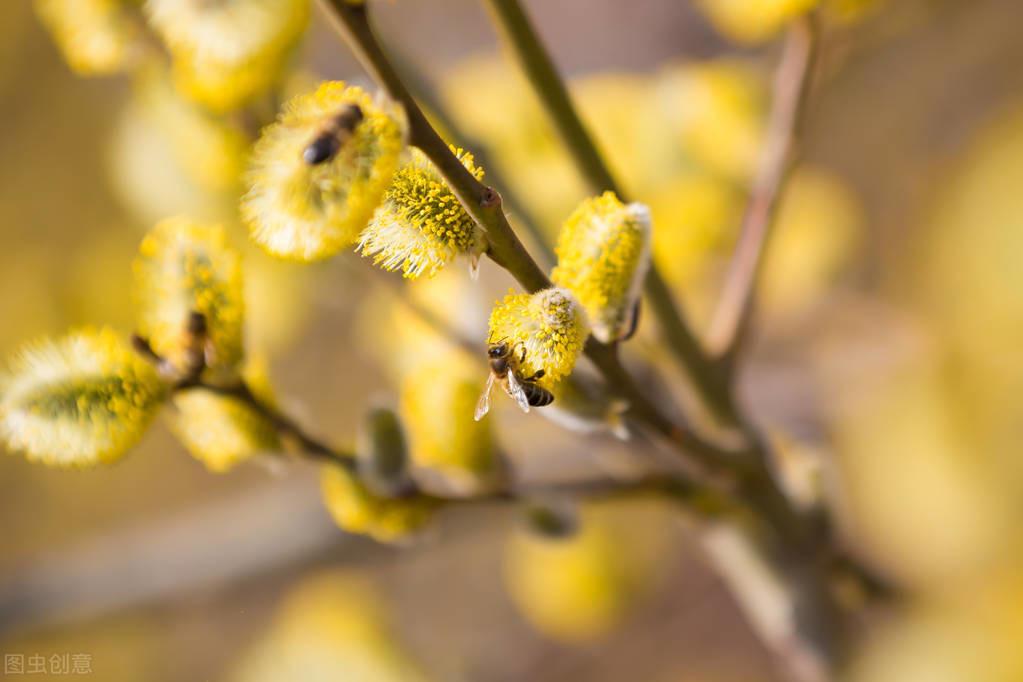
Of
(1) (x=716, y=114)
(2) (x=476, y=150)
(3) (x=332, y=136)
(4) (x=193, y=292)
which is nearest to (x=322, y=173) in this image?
(3) (x=332, y=136)

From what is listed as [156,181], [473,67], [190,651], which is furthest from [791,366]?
[190,651]

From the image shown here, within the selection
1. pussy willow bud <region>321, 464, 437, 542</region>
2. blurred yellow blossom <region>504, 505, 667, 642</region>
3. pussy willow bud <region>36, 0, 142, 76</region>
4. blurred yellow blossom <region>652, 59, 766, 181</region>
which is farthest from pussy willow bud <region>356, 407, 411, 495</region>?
blurred yellow blossom <region>504, 505, 667, 642</region>

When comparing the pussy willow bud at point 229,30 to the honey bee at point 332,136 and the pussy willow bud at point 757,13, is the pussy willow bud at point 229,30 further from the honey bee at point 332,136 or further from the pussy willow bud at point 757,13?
the pussy willow bud at point 757,13

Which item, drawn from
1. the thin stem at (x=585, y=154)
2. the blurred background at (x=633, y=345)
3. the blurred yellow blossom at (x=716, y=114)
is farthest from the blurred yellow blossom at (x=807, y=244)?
the thin stem at (x=585, y=154)

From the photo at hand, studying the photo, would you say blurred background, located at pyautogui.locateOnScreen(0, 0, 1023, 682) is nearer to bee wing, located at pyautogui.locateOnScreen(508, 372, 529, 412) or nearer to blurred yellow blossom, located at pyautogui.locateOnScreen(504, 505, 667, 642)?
blurred yellow blossom, located at pyautogui.locateOnScreen(504, 505, 667, 642)

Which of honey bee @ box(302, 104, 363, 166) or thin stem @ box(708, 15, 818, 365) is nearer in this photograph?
honey bee @ box(302, 104, 363, 166)

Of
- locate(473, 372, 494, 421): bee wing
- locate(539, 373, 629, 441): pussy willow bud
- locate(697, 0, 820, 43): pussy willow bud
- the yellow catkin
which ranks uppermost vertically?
locate(697, 0, 820, 43): pussy willow bud

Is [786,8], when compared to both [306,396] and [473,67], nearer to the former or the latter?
[473,67]
